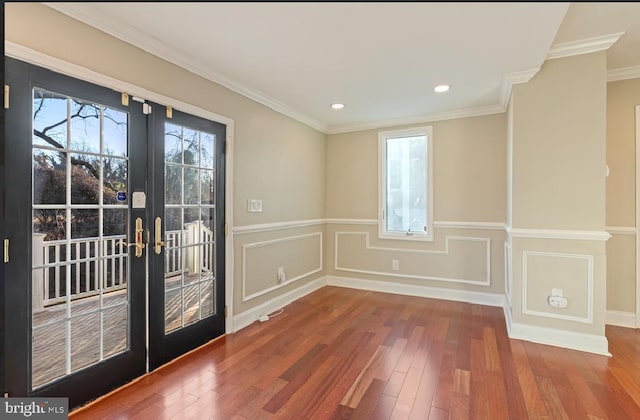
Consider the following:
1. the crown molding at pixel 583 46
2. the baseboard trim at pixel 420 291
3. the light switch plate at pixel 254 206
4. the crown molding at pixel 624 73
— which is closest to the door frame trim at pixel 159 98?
the light switch plate at pixel 254 206

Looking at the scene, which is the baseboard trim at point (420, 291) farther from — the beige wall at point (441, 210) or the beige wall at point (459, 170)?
the beige wall at point (459, 170)

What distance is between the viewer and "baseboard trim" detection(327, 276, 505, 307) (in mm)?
3881

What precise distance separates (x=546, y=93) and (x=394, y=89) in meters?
1.38

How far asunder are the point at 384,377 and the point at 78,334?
2117mm

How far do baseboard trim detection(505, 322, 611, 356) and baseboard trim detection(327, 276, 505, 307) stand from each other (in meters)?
0.90

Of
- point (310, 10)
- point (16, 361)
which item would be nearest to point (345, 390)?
point (16, 361)

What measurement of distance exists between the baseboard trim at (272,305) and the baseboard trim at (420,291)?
1.27ft

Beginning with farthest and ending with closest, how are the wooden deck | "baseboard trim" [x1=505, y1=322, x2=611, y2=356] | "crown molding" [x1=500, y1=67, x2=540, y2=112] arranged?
1. "crown molding" [x1=500, y1=67, x2=540, y2=112]
2. "baseboard trim" [x1=505, y1=322, x2=611, y2=356]
3. the wooden deck

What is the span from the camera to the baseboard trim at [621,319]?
3.14 meters

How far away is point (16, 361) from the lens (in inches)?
65.6

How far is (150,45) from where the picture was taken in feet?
7.47

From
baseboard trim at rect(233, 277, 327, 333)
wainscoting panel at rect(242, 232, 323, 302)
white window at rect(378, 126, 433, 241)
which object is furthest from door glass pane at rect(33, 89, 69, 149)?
white window at rect(378, 126, 433, 241)

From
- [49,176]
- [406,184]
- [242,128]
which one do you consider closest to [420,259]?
[406,184]

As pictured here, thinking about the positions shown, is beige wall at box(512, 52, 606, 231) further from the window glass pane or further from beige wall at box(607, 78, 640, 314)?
the window glass pane
